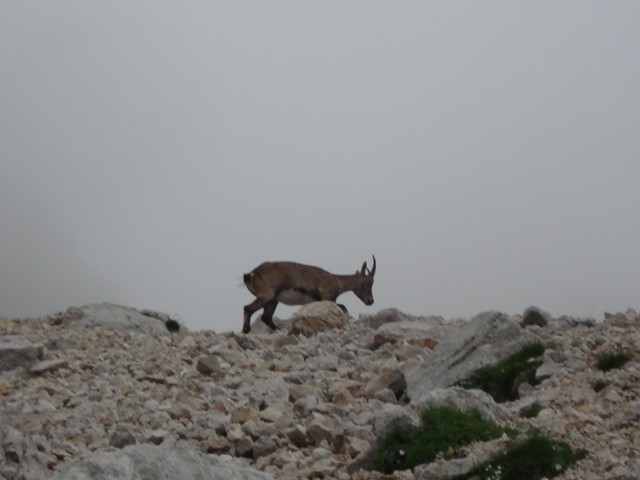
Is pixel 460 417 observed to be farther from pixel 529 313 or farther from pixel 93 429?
Answer: pixel 529 313

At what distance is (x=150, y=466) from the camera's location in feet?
21.6

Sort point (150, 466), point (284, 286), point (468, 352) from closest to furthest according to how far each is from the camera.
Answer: point (150, 466), point (468, 352), point (284, 286)

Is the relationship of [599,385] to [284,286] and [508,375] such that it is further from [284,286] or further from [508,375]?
[284,286]

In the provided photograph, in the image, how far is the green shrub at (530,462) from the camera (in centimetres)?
741

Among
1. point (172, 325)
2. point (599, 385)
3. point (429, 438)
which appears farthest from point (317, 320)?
point (429, 438)

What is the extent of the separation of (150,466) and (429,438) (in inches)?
113

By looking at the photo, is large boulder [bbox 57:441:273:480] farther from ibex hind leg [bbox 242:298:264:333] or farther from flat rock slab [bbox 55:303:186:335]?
ibex hind leg [bbox 242:298:264:333]

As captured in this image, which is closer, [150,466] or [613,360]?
[150,466]

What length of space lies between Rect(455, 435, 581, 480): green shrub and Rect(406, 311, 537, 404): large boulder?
3.77m

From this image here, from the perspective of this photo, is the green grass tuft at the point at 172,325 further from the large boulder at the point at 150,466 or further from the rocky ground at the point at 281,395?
the large boulder at the point at 150,466

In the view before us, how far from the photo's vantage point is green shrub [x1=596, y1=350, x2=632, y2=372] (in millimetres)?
10930

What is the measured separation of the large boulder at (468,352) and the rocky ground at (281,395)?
0.07ft

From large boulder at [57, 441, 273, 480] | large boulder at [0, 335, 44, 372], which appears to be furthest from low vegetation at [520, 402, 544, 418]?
large boulder at [0, 335, 44, 372]

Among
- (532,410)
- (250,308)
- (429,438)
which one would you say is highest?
(250,308)
